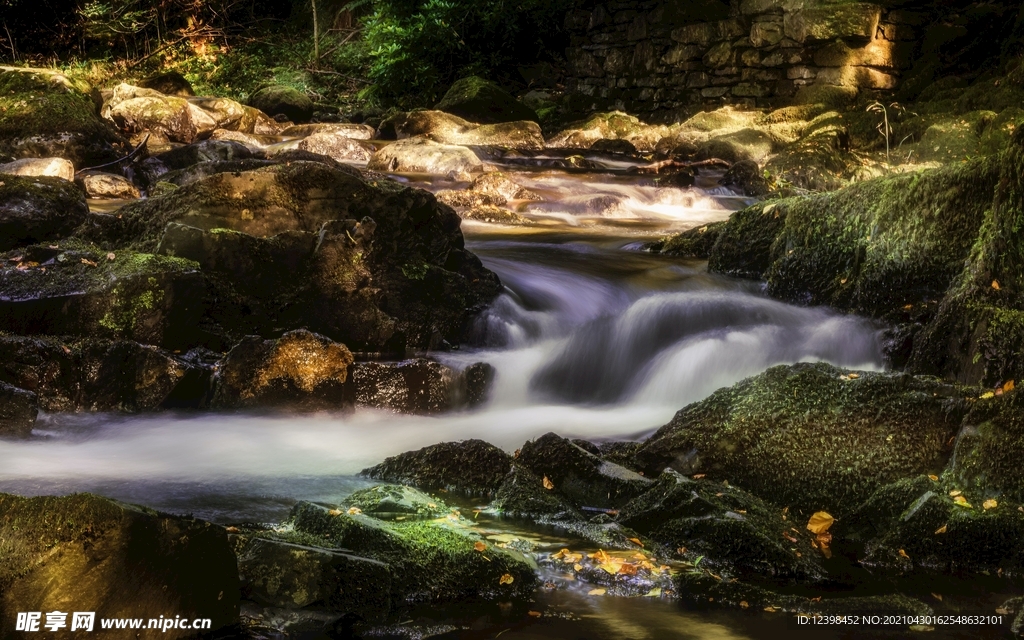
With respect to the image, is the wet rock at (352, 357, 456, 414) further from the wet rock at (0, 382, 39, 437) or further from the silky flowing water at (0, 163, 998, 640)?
the wet rock at (0, 382, 39, 437)

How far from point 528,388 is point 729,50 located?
12683 mm

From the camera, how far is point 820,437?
4578 mm

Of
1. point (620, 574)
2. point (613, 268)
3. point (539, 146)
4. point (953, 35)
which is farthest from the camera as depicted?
point (539, 146)

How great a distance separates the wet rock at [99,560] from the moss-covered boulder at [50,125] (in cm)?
1062

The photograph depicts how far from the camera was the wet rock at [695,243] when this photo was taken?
948cm

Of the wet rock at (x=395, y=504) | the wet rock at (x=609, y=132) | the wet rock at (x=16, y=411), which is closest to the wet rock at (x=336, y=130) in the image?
the wet rock at (x=609, y=132)

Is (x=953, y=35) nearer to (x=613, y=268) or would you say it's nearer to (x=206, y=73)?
(x=613, y=268)

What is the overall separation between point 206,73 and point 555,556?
76.7ft

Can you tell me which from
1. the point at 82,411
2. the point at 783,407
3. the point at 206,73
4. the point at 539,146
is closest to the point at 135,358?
the point at 82,411

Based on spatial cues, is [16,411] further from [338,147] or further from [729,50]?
[729,50]

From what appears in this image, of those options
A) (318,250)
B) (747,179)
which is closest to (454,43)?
(747,179)

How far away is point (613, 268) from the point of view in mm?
9117

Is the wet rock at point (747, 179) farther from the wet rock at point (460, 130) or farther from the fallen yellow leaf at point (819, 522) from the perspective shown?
the fallen yellow leaf at point (819, 522)

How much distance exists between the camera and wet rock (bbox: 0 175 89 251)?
23.7 ft
